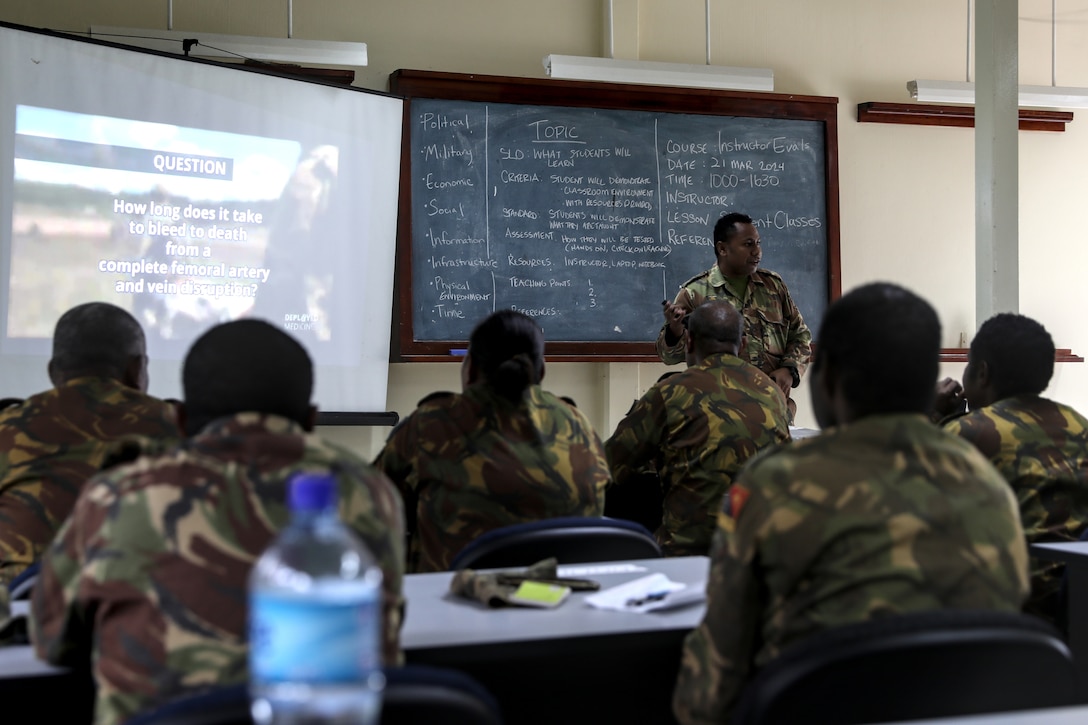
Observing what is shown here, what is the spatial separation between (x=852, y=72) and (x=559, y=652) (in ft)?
18.6

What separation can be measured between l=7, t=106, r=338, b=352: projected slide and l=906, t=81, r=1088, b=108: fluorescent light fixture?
3261 mm

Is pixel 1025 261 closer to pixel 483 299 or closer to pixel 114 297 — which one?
pixel 483 299

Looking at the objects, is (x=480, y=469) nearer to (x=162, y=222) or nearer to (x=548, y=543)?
(x=548, y=543)

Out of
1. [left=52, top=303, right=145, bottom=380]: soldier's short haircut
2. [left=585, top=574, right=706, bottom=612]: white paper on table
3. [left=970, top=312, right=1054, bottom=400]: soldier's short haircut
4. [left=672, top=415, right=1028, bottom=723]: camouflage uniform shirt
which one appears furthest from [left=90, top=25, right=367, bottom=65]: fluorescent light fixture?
[left=672, top=415, right=1028, bottom=723]: camouflage uniform shirt

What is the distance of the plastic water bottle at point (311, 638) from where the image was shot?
2.88 ft

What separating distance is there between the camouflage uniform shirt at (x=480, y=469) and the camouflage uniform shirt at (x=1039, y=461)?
925 millimetres

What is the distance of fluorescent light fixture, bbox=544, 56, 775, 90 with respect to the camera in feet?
18.6

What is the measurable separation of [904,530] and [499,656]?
0.62 metres

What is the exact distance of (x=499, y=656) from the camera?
169 centimetres

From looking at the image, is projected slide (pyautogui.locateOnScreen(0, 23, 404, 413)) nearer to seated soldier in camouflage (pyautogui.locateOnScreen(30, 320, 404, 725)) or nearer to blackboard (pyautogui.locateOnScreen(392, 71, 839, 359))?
blackboard (pyautogui.locateOnScreen(392, 71, 839, 359))

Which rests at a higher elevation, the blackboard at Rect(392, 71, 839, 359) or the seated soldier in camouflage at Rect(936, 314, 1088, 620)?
the blackboard at Rect(392, 71, 839, 359)

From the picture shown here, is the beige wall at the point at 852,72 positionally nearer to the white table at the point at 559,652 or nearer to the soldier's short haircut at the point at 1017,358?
the soldier's short haircut at the point at 1017,358

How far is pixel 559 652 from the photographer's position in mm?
1710

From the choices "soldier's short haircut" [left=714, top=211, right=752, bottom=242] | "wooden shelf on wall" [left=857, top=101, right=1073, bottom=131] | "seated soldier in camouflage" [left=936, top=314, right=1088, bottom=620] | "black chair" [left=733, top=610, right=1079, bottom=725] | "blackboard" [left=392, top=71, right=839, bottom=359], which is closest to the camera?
"black chair" [left=733, top=610, right=1079, bottom=725]
